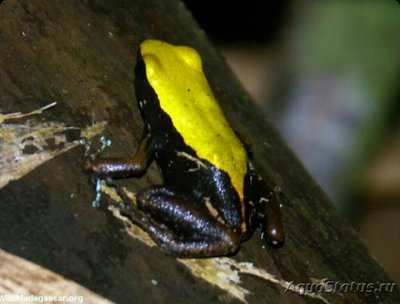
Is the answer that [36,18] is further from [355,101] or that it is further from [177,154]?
[355,101]

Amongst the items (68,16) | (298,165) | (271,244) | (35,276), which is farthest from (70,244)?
(298,165)

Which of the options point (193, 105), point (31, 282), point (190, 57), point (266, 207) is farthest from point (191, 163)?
point (31, 282)

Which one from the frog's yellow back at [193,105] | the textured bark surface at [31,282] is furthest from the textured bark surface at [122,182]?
the frog's yellow back at [193,105]

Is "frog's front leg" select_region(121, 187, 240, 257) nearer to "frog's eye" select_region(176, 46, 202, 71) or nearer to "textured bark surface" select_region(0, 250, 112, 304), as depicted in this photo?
"textured bark surface" select_region(0, 250, 112, 304)

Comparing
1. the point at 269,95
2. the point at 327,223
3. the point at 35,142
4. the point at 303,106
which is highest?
the point at 35,142

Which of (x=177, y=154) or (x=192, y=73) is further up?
(x=192, y=73)

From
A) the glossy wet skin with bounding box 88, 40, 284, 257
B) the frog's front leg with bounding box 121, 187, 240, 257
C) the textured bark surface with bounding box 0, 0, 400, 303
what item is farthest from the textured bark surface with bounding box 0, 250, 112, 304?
the glossy wet skin with bounding box 88, 40, 284, 257
